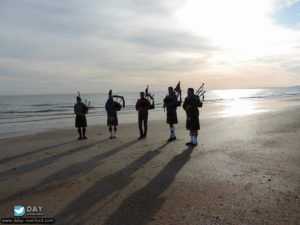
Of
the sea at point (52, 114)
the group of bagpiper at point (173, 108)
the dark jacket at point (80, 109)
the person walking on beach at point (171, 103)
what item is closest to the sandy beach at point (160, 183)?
the group of bagpiper at point (173, 108)

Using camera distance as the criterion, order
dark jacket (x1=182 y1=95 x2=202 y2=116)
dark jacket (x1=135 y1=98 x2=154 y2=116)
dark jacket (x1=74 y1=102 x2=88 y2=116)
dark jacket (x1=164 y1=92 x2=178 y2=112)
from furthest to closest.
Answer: dark jacket (x1=74 y1=102 x2=88 y2=116) → dark jacket (x1=135 y1=98 x2=154 y2=116) → dark jacket (x1=164 y1=92 x2=178 y2=112) → dark jacket (x1=182 y1=95 x2=202 y2=116)

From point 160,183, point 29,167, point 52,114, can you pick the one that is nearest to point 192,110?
point 160,183

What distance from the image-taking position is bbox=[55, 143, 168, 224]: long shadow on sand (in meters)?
3.77

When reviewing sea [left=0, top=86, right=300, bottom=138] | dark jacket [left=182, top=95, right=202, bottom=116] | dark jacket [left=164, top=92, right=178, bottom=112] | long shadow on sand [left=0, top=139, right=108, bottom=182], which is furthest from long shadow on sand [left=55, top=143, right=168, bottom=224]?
sea [left=0, top=86, right=300, bottom=138]

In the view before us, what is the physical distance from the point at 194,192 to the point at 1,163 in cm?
625

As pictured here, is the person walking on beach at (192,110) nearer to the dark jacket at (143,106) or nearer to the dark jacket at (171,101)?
the dark jacket at (171,101)

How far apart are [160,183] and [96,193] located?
56.3 inches

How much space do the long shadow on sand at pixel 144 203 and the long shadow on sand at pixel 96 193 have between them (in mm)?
523

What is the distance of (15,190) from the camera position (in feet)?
16.2

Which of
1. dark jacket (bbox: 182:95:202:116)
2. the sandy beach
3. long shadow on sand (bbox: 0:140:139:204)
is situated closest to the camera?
the sandy beach

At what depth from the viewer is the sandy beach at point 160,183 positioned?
3.74 metres

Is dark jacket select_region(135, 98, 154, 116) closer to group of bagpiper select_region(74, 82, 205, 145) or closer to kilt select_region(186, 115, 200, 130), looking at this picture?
group of bagpiper select_region(74, 82, 205, 145)

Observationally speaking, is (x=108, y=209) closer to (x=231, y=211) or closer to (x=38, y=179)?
(x=231, y=211)

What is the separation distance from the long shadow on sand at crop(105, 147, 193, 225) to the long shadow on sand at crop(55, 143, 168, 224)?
0.52 meters
